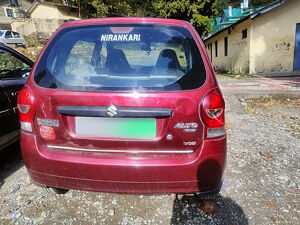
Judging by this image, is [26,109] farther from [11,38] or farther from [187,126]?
[11,38]

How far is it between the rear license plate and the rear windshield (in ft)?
0.75

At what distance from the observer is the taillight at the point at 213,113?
5.80ft

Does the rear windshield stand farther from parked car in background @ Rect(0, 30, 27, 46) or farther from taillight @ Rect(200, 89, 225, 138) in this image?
parked car in background @ Rect(0, 30, 27, 46)

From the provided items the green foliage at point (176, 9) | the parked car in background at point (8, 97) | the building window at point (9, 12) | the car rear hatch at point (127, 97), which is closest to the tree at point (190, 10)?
the green foliage at point (176, 9)

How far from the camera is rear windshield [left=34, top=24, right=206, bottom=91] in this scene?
182cm

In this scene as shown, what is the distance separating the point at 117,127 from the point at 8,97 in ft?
6.38

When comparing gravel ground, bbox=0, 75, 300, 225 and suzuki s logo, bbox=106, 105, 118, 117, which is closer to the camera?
suzuki s logo, bbox=106, 105, 118, 117

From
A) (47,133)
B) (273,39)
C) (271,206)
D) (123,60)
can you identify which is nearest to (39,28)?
(273,39)

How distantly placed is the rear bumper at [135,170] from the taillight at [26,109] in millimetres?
175

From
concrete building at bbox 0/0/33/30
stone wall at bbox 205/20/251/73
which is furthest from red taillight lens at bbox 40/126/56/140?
concrete building at bbox 0/0/33/30

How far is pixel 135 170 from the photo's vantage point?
178 cm

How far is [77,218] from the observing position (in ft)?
7.51

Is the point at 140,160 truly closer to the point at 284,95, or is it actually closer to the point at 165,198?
the point at 165,198

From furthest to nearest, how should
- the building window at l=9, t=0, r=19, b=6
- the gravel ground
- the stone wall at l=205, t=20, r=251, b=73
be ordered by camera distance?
the building window at l=9, t=0, r=19, b=6 → the stone wall at l=205, t=20, r=251, b=73 → the gravel ground
